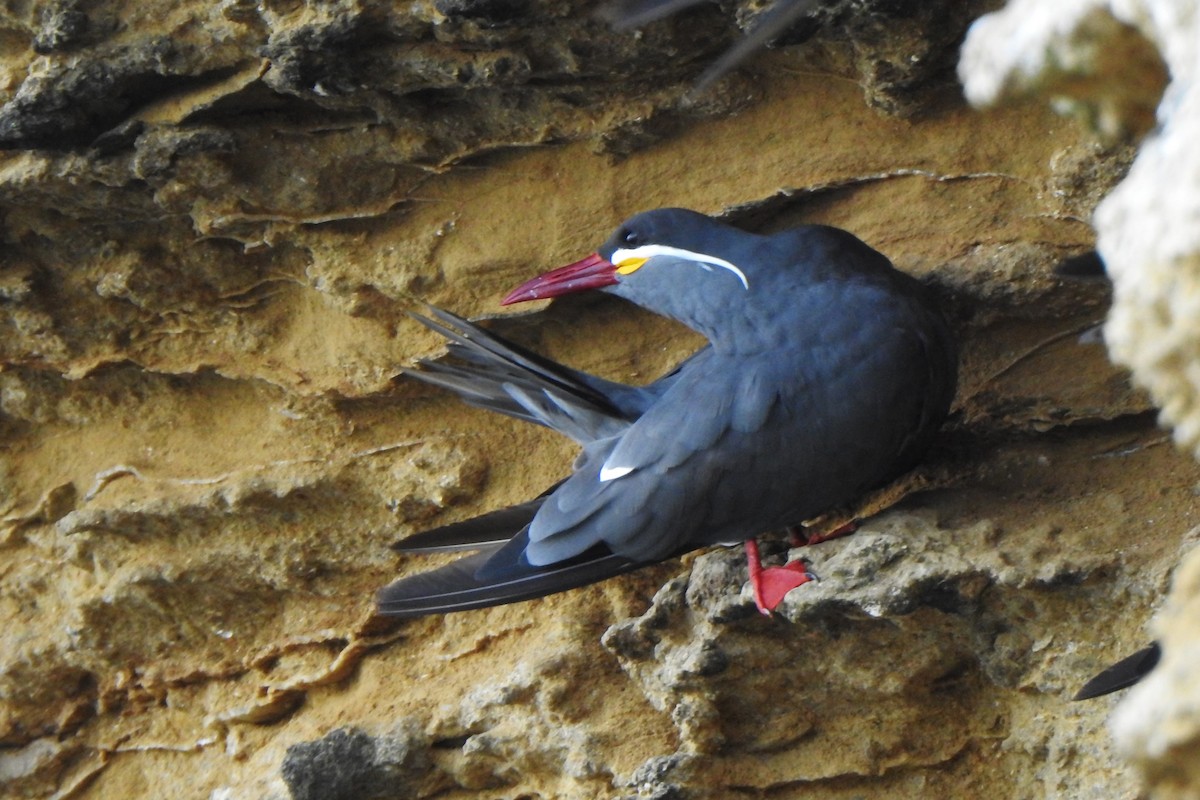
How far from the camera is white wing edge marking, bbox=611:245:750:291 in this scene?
304 centimetres

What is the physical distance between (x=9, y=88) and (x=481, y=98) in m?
1.21

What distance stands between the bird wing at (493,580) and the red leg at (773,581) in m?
0.27

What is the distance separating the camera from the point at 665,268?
3129 mm

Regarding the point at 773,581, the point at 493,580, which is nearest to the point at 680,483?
the point at 773,581

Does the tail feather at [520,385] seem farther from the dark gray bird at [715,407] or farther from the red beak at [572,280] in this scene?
the red beak at [572,280]

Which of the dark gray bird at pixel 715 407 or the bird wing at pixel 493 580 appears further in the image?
the bird wing at pixel 493 580

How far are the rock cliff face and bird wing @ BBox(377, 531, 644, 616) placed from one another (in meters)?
0.17

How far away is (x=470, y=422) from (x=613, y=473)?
2.79 ft

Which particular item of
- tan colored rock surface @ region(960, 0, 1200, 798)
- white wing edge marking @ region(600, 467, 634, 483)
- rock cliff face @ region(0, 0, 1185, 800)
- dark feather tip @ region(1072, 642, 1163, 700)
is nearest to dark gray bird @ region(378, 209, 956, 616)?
white wing edge marking @ region(600, 467, 634, 483)

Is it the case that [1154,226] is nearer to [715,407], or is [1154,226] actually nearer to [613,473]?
[715,407]

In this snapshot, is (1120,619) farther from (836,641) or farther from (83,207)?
(83,207)

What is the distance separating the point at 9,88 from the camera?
3533 mm

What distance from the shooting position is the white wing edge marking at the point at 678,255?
3043 millimetres

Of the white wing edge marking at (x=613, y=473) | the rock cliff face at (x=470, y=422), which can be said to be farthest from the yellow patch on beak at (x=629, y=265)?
the white wing edge marking at (x=613, y=473)
